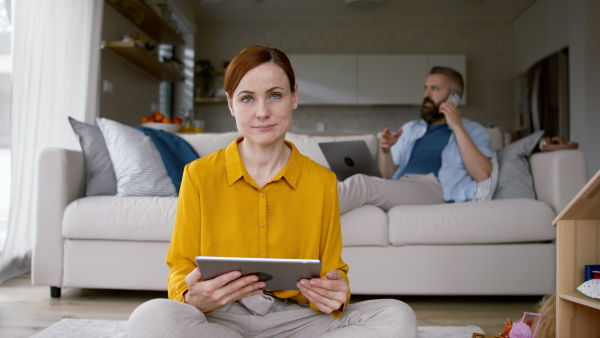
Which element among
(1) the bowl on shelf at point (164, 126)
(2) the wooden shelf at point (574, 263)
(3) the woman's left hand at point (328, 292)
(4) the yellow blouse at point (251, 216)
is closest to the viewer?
(3) the woman's left hand at point (328, 292)

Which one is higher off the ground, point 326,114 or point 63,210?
point 326,114

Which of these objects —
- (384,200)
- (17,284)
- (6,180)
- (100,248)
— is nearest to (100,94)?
(6,180)

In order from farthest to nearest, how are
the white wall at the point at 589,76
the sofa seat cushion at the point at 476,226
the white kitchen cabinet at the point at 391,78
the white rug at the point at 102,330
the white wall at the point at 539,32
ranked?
1. the white kitchen cabinet at the point at 391,78
2. the white wall at the point at 539,32
3. the white wall at the point at 589,76
4. the sofa seat cushion at the point at 476,226
5. the white rug at the point at 102,330

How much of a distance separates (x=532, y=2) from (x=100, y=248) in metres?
5.54

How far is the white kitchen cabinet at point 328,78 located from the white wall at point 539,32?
6.69ft

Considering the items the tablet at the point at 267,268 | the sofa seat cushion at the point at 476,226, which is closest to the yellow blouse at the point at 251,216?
the tablet at the point at 267,268

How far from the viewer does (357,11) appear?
20.7 feet

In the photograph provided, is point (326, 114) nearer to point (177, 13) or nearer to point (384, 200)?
point (177, 13)

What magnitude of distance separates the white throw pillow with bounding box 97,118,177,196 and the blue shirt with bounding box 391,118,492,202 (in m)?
1.28

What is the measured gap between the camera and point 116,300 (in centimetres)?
229

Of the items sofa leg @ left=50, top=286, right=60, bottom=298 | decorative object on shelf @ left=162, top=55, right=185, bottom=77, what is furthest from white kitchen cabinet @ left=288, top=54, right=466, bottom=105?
sofa leg @ left=50, top=286, right=60, bottom=298

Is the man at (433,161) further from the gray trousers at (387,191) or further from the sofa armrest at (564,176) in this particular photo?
the sofa armrest at (564,176)

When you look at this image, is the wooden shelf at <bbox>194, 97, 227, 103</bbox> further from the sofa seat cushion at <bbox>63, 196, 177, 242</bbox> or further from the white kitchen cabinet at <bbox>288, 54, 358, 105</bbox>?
the sofa seat cushion at <bbox>63, 196, 177, 242</bbox>

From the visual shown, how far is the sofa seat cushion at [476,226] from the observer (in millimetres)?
2209
